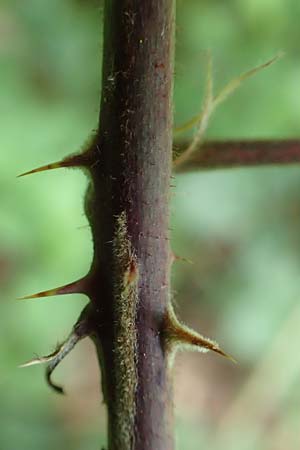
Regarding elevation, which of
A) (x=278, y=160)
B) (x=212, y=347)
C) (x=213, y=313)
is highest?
(x=278, y=160)

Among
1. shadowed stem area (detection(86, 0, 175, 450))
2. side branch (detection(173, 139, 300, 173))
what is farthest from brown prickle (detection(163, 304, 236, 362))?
side branch (detection(173, 139, 300, 173))

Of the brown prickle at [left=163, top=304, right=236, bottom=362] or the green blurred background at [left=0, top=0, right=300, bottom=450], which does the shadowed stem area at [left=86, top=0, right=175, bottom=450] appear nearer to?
the brown prickle at [left=163, top=304, right=236, bottom=362]

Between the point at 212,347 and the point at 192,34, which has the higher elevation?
the point at 192,34

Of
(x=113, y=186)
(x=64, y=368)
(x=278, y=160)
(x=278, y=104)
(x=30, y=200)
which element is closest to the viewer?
(x=113, y=186)

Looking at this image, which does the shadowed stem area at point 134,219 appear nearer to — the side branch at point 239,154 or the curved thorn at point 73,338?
the curved thorn at point 73,338

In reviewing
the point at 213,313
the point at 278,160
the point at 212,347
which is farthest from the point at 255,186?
the point at 212,347

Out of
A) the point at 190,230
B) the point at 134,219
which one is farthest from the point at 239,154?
the point at 190,230

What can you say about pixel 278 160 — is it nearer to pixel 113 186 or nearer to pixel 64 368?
pixel 113 186
